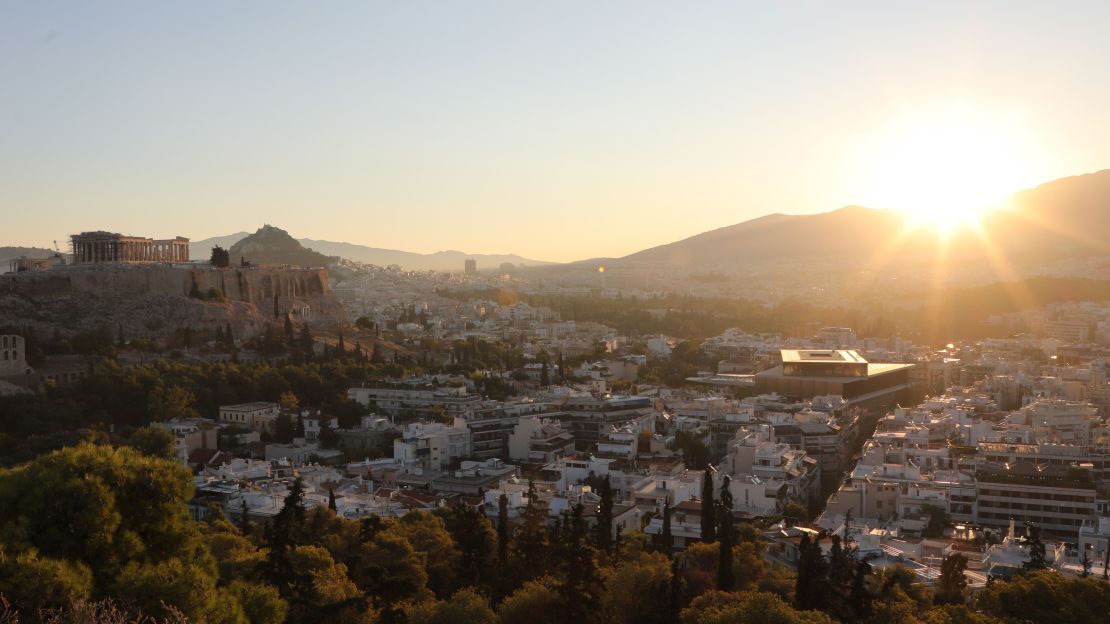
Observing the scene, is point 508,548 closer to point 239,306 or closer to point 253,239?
point 239,306

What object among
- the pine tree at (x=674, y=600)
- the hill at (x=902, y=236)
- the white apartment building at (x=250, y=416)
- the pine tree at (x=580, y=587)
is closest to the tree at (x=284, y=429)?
the white apartment building at (x=250, y=416)

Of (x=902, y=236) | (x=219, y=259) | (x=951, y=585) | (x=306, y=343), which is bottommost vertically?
(x=951, y=585)

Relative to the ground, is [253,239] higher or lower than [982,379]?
higher

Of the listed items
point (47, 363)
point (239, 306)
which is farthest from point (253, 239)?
point (47, 363)

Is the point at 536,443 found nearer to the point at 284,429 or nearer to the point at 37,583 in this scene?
the point at 284,429

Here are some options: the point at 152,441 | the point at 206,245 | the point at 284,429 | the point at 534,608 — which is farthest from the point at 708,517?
the point at 206,245

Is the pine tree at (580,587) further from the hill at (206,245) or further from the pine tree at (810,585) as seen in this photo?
the hill at (206,245)
